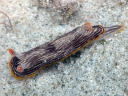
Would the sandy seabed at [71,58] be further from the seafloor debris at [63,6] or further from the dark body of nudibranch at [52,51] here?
the dark body of nudibranch at [52,51]

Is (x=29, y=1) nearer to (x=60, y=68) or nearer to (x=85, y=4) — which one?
(x=85, y=4)

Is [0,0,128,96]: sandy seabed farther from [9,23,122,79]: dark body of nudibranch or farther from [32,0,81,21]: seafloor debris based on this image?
[9,23,122,79]: dark body of nudibranch

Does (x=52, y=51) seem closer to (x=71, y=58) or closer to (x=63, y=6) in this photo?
(x=71, y=58)

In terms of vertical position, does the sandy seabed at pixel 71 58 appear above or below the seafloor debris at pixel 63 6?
below

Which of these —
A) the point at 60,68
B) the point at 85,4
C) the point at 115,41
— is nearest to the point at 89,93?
the point at 60,68

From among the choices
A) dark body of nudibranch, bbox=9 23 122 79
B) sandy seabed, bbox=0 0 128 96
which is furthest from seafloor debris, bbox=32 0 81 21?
dark body of nudibranch, bbox=9 23 122 79

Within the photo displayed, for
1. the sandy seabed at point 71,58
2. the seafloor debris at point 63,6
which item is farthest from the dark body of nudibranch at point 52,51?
the seafloor debris at point 63,6

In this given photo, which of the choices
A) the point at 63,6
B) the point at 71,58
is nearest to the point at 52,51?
the point at 71,58
